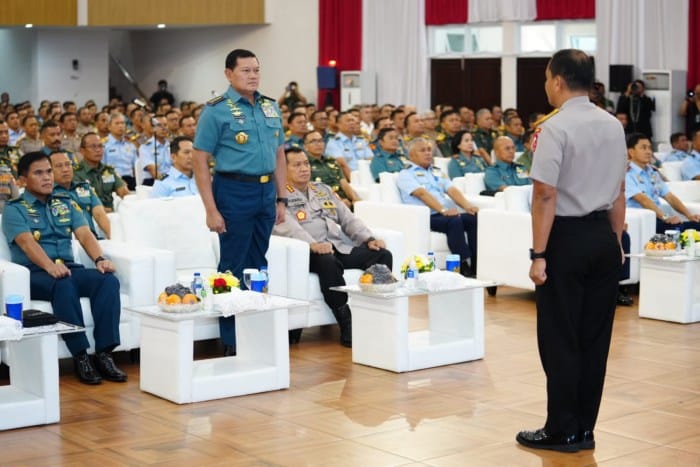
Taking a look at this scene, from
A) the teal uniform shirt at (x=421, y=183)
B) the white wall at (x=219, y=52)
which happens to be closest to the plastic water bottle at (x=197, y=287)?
the teal uniform shirt at (x=421, y=183)

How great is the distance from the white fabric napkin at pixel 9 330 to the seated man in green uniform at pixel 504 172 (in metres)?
5.46

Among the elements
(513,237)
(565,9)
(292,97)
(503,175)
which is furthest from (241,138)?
(292,97)

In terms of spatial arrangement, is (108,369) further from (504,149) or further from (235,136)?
(504,149)

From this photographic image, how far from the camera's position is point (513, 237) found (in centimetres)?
806

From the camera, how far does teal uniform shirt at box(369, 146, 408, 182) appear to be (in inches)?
407

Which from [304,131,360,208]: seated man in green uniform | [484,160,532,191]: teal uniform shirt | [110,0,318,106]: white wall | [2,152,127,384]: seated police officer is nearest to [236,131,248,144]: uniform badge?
[2,152,127,384]: seated police officer

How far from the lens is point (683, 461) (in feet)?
14.4

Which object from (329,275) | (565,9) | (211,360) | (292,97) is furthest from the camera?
(292,97)

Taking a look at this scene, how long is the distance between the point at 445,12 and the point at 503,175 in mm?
9187

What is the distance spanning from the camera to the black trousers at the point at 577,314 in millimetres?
4324

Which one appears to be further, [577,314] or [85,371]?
[85,371]

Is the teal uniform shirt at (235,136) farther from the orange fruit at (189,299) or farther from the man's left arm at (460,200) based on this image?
the man's left arm at (460,200)

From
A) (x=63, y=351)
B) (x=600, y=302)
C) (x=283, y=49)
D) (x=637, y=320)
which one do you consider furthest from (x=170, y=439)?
(x=283, y=49)

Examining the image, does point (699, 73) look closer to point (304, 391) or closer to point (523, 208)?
point (523, 208)
